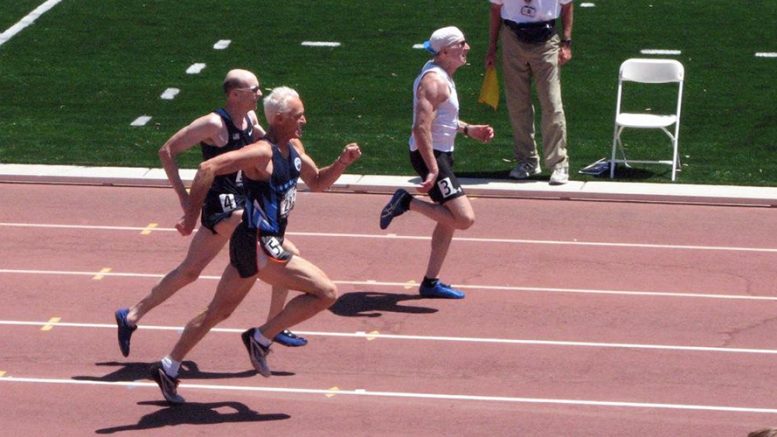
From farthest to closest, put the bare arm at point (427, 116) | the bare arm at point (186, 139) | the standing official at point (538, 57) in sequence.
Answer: the standing official at point (538, 57)
the bare arm at point (427, 116)
the bare arm at point (186, 139)

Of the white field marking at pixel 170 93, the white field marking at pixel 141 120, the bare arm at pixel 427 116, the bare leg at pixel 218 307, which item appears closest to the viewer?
the bare leg at pixel 218 307

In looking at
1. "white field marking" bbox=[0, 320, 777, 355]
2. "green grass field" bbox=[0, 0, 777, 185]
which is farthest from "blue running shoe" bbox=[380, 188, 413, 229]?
"green grass field" bbox=[0, 0, 777, 185]

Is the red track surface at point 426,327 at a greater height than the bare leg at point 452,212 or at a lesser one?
lesser

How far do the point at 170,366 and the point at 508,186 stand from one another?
274 inches

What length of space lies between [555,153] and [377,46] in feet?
21.6

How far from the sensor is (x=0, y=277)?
1241cm

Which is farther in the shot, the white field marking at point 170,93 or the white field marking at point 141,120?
the white field marking at point 170,93

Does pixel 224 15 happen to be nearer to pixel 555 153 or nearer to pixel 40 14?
pixel 40 14

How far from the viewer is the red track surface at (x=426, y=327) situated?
9352mm

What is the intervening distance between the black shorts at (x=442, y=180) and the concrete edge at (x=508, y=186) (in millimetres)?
3539

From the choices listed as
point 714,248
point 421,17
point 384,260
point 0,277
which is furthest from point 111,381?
point 421,17

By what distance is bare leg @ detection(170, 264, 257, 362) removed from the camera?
927cm

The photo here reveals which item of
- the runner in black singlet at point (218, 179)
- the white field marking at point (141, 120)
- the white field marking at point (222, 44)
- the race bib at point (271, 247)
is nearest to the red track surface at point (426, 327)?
the runner in black singlet at point (218, 179)

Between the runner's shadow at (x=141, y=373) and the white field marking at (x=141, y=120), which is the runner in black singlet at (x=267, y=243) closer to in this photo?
the runner's shadow at (x=141, y=373)
